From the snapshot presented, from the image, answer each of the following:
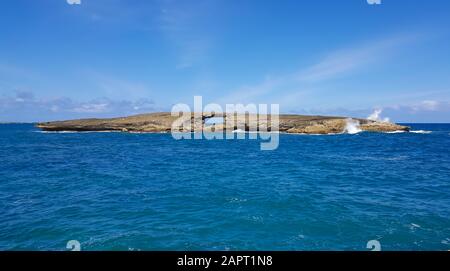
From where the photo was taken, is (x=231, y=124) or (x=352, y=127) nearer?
(x=352, y=127)

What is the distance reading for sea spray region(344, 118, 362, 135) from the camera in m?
93.5

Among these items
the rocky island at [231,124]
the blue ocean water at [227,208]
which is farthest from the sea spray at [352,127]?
the blue ocean water at [227,208]

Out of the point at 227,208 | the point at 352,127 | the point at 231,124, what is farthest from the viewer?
the point at 231,124

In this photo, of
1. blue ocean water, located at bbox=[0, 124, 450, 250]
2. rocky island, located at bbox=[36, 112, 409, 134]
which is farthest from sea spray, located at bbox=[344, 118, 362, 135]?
blue ocean water, located at bbox=[0, 124, 450, 250]

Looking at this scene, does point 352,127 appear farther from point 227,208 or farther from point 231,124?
point 227,208

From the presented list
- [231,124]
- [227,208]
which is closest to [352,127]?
[231,124]

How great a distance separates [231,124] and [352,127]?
3847 centimetres

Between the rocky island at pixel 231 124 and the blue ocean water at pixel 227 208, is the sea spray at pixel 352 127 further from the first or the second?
the blue ocean water at pixel 227 208

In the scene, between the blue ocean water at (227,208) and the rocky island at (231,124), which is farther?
the rocky island at (231,124)

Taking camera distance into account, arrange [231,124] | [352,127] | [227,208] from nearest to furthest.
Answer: [227,208] → [352,127] → [231,124]

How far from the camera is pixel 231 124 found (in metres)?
104

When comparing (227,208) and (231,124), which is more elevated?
(231,124)

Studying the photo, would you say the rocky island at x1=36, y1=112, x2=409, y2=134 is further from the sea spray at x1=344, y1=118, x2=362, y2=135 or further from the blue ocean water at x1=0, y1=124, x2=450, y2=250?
the blue ocean water at x1=0, y1=124, x2=450, y2=250

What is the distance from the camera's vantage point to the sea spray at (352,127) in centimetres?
9353
